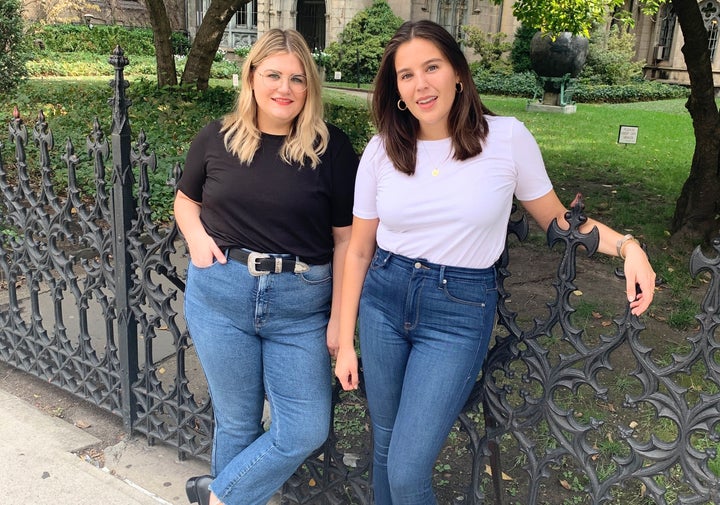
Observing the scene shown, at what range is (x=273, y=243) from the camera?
2418 mm

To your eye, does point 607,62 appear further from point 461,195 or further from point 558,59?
point 461,195

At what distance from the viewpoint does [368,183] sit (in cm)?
226

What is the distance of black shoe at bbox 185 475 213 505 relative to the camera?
268 centimetres

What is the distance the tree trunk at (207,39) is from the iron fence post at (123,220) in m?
9.38

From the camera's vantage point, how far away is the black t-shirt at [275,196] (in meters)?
2.39

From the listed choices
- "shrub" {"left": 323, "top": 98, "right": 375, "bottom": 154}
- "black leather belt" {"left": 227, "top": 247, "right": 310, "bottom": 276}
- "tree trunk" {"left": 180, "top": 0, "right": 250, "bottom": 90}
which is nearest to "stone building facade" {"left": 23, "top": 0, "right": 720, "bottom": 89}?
"tree trunk" {"left": 180, "top": 0, "right": 250, "bottom": 90}

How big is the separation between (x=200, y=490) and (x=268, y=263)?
1017mm

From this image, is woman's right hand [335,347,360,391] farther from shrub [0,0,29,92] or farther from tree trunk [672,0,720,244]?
shrub [0,0,29,92]

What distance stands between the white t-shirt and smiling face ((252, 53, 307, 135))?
1.41 ft

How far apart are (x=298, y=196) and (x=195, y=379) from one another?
2250 millimetres

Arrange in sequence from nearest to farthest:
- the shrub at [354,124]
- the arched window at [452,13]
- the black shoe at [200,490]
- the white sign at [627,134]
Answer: the black shoe at [200,490] → the white sign at [627,134] → the shrub at [354,124] → the arched window at [452,13]

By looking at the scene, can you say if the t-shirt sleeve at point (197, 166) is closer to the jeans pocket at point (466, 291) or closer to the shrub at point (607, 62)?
the jeans pocket at point (466, 291)

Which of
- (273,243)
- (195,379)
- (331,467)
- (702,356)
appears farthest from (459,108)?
(195,379)

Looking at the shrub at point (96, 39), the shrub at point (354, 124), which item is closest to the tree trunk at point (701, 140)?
the shrub at point (354, 124)
